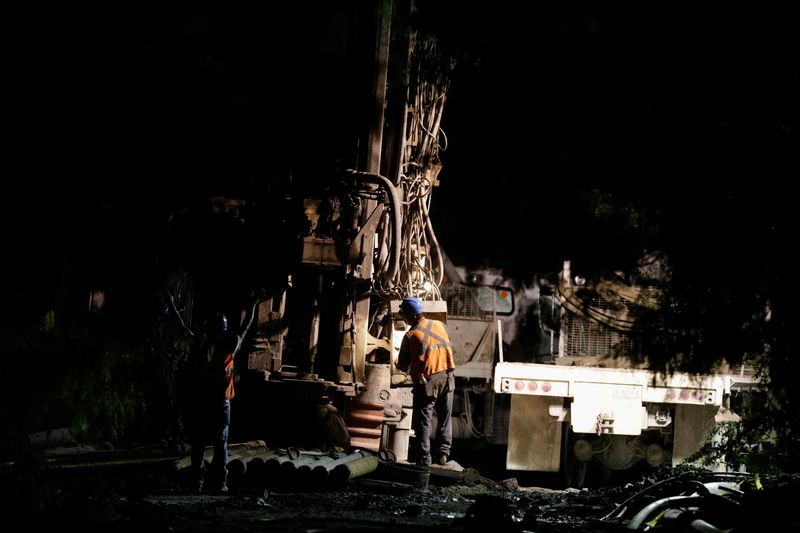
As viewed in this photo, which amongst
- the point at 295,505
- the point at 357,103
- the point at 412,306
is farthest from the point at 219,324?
the point at 357,103

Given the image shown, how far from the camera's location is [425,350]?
10953 millimetres

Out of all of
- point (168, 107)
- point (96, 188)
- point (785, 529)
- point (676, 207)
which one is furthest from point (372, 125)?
point (785, 529)

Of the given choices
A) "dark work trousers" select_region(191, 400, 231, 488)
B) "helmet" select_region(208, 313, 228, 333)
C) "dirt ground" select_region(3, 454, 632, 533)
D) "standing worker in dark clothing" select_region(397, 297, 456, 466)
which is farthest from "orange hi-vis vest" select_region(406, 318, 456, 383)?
"dark work trousers" select_region(191, 400, 231, 488)

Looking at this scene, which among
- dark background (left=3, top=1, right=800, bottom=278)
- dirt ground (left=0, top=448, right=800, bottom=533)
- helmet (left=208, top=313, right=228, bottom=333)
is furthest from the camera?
helmet (left=208, top=313, right=228, bottom=333)

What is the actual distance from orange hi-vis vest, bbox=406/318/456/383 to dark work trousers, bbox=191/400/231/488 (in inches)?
122

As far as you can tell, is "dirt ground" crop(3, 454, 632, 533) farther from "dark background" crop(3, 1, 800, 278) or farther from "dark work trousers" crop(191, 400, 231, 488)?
"dark background" crop(3, 1, 800, 278)

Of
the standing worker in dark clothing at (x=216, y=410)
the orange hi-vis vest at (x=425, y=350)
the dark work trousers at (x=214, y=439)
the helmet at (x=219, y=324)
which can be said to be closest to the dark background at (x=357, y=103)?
the helmet at (x=219, y=324)

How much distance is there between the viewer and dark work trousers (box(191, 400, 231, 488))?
27.2 ft

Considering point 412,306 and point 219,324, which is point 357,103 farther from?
point 219,324

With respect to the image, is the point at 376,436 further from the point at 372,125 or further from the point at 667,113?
the point at 667,113

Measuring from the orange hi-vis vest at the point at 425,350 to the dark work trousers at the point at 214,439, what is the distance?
3.09 metres

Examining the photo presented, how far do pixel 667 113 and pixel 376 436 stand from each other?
6.09m

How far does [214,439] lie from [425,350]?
337 centimetres

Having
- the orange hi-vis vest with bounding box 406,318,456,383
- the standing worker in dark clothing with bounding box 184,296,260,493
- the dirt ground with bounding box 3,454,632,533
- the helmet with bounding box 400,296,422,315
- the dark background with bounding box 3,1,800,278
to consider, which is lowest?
A: the dirt ground with bounding box 3,454,632,533
